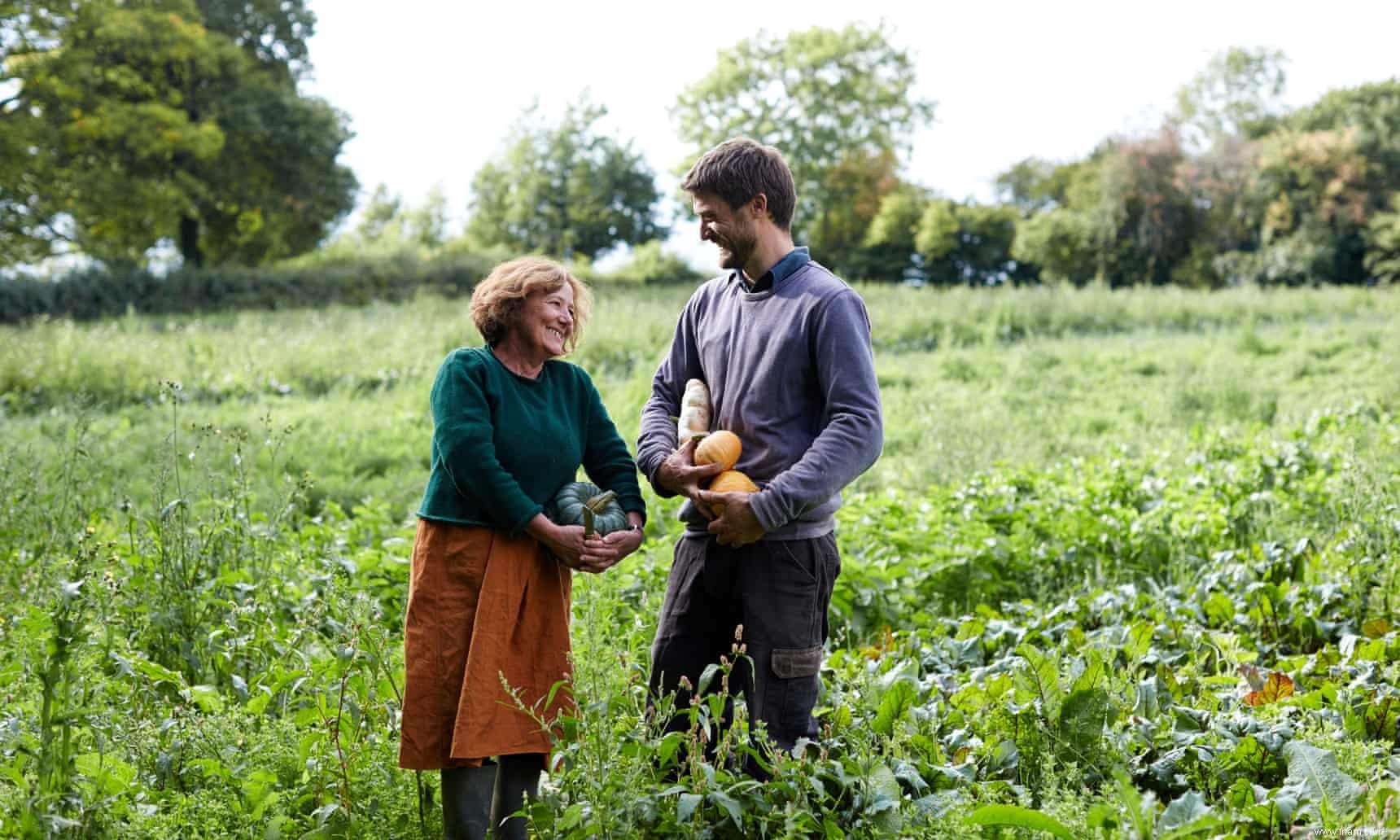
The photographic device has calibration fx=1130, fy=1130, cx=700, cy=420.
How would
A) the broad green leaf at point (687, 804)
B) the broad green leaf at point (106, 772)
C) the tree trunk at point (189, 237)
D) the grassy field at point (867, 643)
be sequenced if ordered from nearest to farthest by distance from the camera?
the broad green leaf at point (687, 804) → the broad green leaf at point (106, 772) → the grassy field at point (867, 643) → the tree trunk at point (189, 237)

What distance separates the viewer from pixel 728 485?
3.01 metres

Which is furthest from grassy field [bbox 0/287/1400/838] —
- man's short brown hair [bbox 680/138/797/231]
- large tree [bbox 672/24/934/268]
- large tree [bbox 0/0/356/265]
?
large tree [bbox 672/24/934/268]

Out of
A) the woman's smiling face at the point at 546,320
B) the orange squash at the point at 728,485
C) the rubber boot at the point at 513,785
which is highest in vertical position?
the woman's smiling face at the point at 546,320

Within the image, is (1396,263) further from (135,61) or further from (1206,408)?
(135,61)

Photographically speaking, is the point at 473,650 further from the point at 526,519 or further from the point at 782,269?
the point at 782,269

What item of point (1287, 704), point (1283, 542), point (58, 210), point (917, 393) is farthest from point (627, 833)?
point (58, 210)

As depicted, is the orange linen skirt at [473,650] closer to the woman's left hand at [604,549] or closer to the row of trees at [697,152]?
the woman's left hand at [604,549]

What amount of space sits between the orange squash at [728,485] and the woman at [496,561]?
1.02 ft

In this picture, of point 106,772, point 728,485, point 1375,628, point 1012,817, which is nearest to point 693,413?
point 728,485

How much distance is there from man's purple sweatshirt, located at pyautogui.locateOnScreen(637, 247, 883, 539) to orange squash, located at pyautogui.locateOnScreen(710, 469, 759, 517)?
0.20ft

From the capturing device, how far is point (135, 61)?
31.5m

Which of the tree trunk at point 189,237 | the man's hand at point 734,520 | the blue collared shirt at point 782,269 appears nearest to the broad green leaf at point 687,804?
the man's hand at point 734,520

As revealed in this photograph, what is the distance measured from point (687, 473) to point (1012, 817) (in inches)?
46.4

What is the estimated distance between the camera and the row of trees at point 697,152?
30203mm
